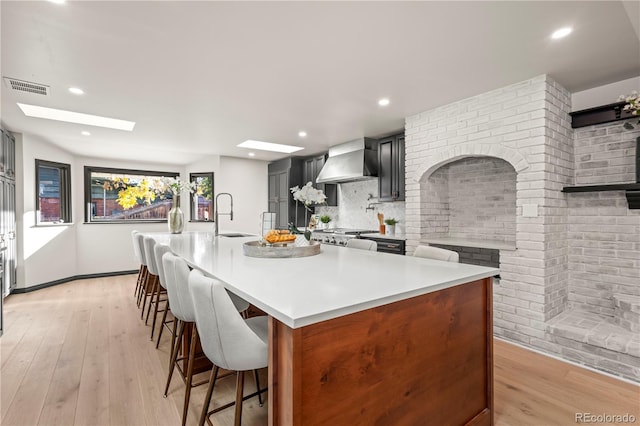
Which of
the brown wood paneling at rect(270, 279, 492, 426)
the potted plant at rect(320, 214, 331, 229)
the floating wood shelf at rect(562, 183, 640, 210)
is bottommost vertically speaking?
the brown wood paneling at rect(270, 279, 492, 426)

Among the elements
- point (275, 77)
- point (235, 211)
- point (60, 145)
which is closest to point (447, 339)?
point (275, 77)

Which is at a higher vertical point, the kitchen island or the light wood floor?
the kitchen island

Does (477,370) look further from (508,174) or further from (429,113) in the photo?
(429,113)

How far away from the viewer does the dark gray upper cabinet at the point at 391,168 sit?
4.34 metres

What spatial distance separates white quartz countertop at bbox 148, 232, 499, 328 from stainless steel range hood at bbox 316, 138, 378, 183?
265cm

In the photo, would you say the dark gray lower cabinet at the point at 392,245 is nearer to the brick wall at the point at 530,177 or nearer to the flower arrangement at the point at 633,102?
the brick wall at the point at 530,177

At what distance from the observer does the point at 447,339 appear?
1522 mm

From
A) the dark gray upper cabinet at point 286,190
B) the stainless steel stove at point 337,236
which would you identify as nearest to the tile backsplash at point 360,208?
the stainless steel stove at point 337,236

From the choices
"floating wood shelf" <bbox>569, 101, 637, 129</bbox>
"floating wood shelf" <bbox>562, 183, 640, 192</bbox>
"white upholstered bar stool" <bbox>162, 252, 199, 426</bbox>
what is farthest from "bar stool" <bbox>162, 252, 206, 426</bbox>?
"floating wood shelf" <bbox>569, 101, 637, 129</bbox>

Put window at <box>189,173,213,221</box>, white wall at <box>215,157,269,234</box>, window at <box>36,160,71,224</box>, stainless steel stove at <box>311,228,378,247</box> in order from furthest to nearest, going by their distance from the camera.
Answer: window at <box>189,173,213,221</box>
white wall at <box>215,157,269,234</box>
window at <box>36,160,71,224</box>
stainless steel stove at <box>311,228,378,247</box>

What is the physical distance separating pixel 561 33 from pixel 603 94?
1.33m

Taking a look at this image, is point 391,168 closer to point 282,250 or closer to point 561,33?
point 561,33

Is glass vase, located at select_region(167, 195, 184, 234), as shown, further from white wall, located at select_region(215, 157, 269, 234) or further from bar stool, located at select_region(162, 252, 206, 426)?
bar stool, located at select_region(162, 252, 206, 426)

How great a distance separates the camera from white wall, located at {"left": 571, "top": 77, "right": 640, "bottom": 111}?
9.11 ft
